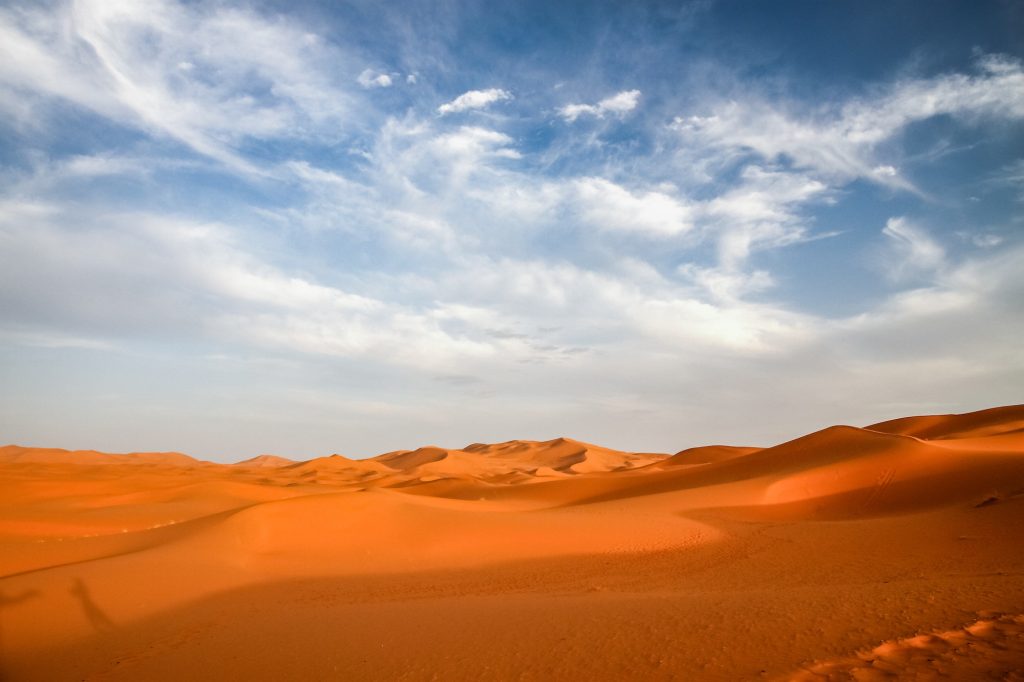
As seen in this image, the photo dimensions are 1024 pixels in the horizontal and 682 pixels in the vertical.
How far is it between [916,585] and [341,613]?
24.8 ft

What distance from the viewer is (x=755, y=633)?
20.1ft

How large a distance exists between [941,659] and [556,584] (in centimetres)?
622

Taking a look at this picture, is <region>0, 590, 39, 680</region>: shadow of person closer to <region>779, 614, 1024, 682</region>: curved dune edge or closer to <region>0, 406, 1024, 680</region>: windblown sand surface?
<region>0, 406, 1024, 680</region>: windblown sand surface

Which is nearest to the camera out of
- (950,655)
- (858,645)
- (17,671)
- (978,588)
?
(950,655)

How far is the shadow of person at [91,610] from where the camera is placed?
8086 mm

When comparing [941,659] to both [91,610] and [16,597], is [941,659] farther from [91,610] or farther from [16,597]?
[16,597]

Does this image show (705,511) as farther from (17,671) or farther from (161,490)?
(161,490)

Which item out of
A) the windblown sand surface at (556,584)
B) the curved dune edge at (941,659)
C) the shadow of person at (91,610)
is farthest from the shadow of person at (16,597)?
the curved dune edge at (941,659)

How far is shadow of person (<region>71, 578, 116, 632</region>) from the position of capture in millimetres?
8086

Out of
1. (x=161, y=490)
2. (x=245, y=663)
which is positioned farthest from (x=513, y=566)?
(x=161, y=490)

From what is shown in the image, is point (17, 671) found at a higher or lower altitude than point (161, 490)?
lower

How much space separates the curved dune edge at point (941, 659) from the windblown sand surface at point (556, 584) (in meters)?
0.03

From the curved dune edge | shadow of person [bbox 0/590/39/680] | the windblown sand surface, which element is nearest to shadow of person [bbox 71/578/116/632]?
the windblown sand surface

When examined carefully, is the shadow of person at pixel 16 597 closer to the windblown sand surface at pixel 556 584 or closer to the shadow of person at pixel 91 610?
the windblown sand surface at pixel 556 584
